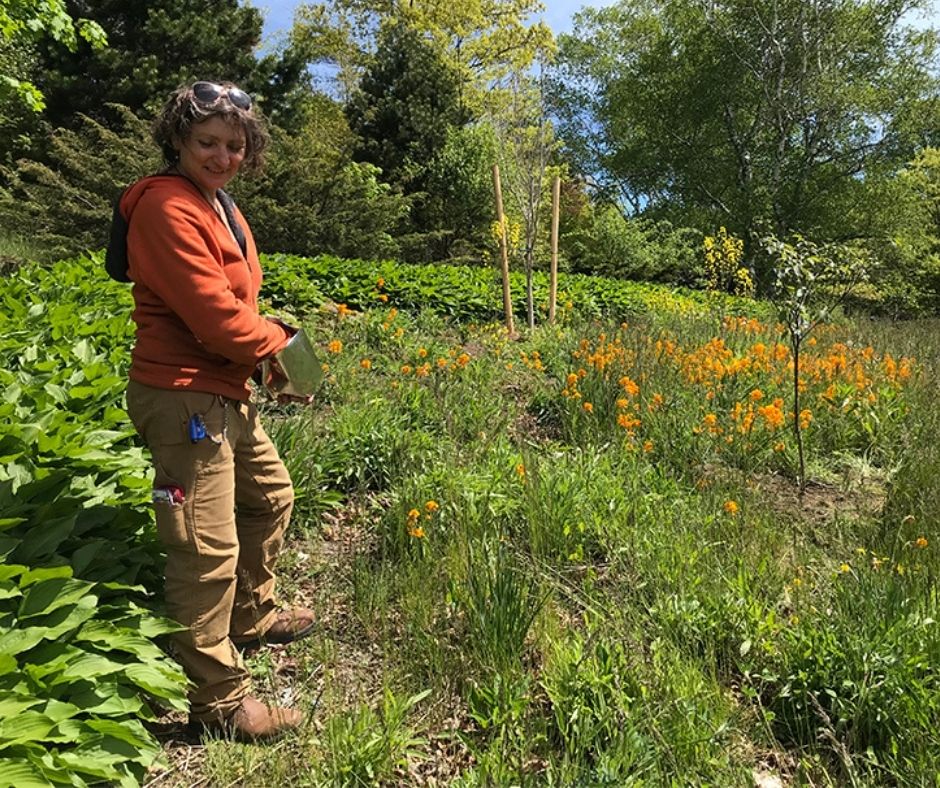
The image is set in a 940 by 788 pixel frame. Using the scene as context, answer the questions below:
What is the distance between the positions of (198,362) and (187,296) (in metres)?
0.24

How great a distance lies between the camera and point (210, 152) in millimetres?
2006

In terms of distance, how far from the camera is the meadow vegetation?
6.47 feet

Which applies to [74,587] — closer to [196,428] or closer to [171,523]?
[171,523]

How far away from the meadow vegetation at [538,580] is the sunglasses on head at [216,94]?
1.33 metres

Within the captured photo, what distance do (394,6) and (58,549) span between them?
28724 millimetres

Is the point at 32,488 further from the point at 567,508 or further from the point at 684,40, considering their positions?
the point at 684,40

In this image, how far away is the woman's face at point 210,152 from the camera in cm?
199

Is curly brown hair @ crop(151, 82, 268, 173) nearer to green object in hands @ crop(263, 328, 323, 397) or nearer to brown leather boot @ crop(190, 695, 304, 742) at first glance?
green object in hands @ crop(263, 328, 323, 397)

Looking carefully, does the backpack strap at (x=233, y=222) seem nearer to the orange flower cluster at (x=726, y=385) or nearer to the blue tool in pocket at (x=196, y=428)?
the blue tool in pocket at (x=196, y=428)

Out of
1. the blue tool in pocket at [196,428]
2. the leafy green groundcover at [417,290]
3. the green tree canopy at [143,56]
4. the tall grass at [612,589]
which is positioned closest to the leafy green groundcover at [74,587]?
the tall grass at [612,589]

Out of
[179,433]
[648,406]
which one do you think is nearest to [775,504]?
[648,406]

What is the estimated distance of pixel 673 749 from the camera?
6.41 feet

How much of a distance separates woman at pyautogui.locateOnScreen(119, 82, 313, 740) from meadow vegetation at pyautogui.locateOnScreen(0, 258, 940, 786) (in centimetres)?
19

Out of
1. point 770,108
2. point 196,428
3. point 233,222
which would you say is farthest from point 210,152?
point 770,108
